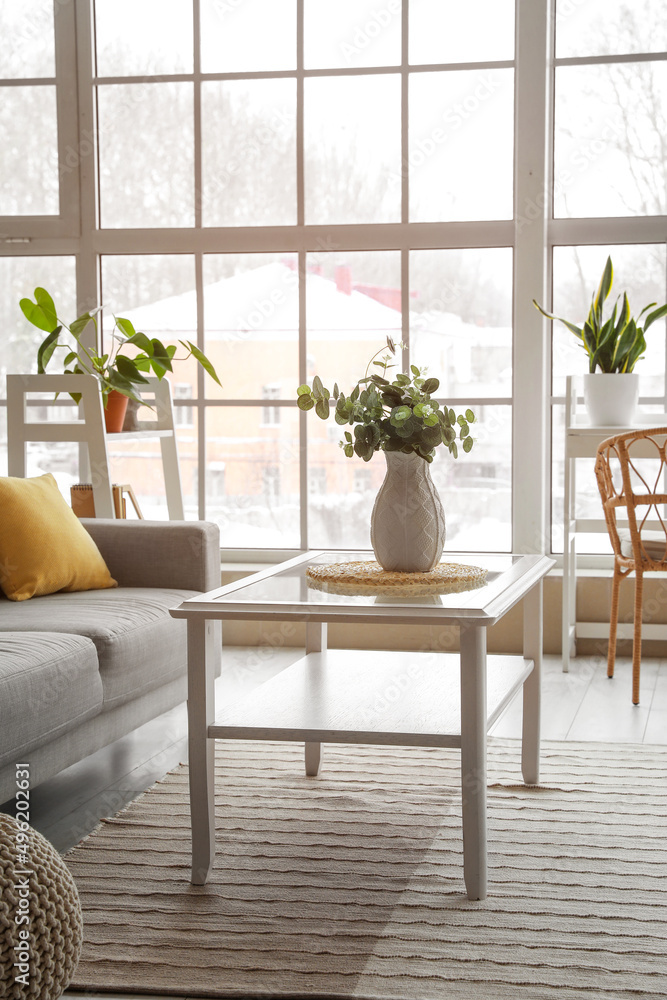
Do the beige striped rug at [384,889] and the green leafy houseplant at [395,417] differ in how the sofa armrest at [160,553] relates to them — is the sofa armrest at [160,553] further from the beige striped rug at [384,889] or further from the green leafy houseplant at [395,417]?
the green leafy houseplant at [395,417]

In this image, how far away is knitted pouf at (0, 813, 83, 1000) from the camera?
140 cm

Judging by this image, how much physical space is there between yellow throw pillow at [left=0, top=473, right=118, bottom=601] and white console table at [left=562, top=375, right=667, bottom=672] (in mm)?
1648

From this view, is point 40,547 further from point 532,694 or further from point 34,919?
point 34,919

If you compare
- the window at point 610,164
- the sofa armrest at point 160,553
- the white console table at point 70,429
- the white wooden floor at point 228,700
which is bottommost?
the white wooden floor at point 228,700

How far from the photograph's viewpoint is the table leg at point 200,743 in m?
1.98

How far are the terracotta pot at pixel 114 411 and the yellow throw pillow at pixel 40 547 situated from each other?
0.83 meters

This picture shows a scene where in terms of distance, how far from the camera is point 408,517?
224 centimetres

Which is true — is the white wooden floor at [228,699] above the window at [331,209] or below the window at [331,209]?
below

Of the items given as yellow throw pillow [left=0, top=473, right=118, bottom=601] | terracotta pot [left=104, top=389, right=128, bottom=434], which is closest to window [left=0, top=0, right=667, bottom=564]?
terracotta pot [left=104, top=389, right=128, bottom=434]

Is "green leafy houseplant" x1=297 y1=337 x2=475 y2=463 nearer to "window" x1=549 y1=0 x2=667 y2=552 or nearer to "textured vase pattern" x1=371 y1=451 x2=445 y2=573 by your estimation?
"textured vase pattern" x1=371 y1=451 x2=445 y2=573

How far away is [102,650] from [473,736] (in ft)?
3.02

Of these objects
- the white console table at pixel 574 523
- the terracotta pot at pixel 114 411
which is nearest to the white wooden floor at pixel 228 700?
the white console table at pixel 574 523

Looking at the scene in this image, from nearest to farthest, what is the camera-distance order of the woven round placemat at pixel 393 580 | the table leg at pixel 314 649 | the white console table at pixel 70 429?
the woven round placemat at pixel 393 580, the table leg at pixel 314 649, the white console table at pixel 70 429

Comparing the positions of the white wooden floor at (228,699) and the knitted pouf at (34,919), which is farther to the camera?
the white wooden floor at (228,699)
